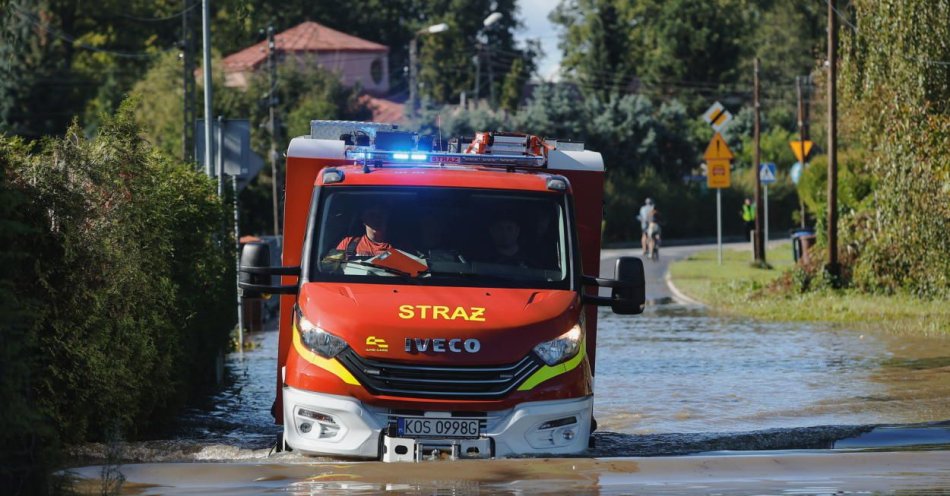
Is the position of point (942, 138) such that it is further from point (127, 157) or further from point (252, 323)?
point (127, 157)

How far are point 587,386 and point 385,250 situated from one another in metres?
1.62

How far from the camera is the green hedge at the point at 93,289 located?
8602 millimetres

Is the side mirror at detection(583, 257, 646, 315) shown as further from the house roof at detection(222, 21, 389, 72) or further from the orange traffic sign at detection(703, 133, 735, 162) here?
the house roof at detection(222, 21, 389, 72)

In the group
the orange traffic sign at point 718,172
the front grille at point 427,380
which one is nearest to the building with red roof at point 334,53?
the orange traffic sign at point 718,172

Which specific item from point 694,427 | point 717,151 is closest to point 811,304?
point 717,151

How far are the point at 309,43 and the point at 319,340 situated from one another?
83.1 m

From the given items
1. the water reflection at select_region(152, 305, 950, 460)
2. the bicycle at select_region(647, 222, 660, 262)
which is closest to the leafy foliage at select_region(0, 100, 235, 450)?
the water reflection at select_region(152, 305, 950, 460)

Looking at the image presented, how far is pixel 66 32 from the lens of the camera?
85438 mm

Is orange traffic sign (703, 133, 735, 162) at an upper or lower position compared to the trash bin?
upper

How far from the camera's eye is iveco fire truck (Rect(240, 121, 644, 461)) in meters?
9.45

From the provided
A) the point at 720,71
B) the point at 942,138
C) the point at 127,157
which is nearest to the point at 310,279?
the point at 127,157

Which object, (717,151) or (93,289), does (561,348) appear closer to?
(93,289)

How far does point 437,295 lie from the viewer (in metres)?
9.88

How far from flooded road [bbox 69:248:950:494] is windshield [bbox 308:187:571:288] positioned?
1.29 metres
